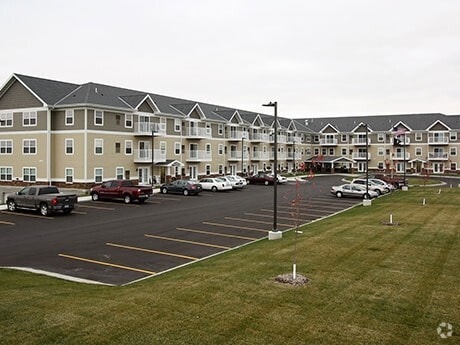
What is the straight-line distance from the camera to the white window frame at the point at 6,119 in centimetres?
4456

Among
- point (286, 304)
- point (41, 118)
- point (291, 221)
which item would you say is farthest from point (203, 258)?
point (41, 118)

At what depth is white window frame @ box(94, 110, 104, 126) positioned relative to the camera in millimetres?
41969

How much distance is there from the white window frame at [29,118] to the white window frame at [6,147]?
2952mm

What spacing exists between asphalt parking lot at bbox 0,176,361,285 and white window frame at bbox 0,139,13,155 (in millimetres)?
16055

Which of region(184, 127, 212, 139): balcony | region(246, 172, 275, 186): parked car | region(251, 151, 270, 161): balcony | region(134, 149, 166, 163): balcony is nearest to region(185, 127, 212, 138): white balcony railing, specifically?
region(184, 127, 212, 139): balcony

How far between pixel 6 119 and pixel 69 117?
8.10 m

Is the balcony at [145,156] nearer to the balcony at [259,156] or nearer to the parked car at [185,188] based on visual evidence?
the parked car at [185,188]

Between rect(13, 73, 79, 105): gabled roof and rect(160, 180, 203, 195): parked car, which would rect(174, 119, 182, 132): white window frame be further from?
rect(160, 180, 203, 195): parked car

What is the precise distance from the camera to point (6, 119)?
147 feet

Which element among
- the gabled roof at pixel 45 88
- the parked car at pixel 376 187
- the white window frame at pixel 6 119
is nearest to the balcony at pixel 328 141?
the parked car at pixel 376 187

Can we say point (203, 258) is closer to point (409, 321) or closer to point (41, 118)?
point (409, 321)

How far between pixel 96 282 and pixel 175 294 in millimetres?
3829

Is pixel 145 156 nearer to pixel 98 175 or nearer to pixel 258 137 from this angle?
pixel 98 175
